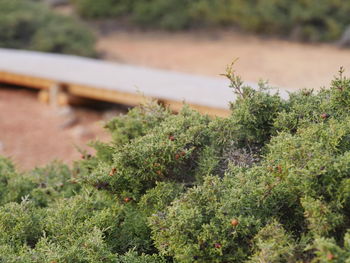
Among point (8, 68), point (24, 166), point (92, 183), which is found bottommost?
point (24, 166)

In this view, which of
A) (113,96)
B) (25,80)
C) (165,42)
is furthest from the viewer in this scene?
(165,42)

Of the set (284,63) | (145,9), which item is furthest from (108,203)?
(145,9)

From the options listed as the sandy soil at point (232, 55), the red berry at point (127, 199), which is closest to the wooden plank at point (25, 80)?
the sandy soil at point (232, 55)

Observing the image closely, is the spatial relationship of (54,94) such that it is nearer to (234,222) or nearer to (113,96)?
(113,96)

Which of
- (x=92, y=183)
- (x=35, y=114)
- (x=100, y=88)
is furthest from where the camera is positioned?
(x=35, y=114)

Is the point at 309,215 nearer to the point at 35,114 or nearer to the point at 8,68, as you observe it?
the point at 35,114

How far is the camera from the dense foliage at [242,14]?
9484 millimetres

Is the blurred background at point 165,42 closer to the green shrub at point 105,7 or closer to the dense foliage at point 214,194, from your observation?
the green shrub at point 105,7

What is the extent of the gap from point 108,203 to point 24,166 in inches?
111

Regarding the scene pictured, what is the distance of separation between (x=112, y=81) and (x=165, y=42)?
4.21 m

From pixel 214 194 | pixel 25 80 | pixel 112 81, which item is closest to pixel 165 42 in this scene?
pixel 25 80

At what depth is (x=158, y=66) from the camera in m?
8.70

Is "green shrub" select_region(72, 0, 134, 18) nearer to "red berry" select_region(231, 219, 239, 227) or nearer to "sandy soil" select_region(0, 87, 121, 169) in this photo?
"sandy soil" select_region(0, 87, 121, 169)

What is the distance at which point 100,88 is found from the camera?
249 inches
